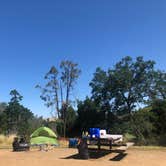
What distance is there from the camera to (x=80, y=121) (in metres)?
39.2

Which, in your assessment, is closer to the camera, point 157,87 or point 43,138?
point 43,138

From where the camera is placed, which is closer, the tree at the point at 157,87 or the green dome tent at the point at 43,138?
the green dome tent at the point at 43,138

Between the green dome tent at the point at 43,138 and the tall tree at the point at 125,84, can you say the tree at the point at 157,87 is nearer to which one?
the tall tree at the point at 125,84

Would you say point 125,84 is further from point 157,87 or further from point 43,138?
point 43,138

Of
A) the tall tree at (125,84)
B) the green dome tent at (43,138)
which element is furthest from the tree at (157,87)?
the green dome tent at (43,138)

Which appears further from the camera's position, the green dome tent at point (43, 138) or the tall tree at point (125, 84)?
the tall tree at point (125, 84)

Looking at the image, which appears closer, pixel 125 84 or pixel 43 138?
pixel 43 138

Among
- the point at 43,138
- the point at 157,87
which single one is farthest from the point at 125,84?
the point at 43,138

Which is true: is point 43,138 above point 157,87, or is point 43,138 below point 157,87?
below

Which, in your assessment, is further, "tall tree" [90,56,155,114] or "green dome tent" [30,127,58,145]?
"tall tree" [90,56,155,114]

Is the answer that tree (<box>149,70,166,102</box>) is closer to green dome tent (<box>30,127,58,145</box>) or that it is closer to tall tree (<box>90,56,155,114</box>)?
tall tree (<box>90,56,155,114</box>)

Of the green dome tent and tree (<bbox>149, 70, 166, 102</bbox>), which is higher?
tree (<bbox>149, 70, 166, 102</bbox>)

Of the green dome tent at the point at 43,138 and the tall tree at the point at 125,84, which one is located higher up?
the tall tree at the point at 125,84

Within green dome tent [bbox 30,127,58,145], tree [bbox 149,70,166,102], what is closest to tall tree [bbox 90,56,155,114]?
tree [bbox 149,70,166,102]
